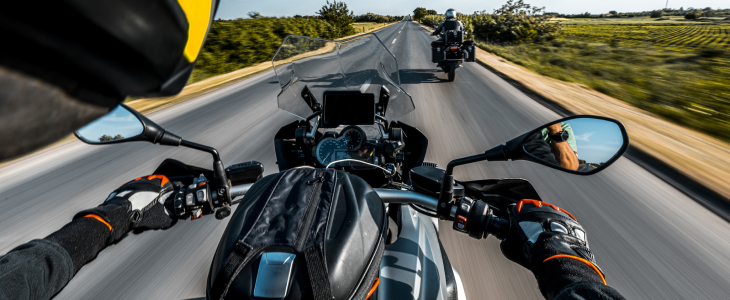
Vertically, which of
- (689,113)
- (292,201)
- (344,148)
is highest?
(292,201)

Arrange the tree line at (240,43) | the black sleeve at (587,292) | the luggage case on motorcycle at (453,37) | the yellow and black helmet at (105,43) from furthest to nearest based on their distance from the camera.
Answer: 1. the tree line at (240,43)
2. the luggage case on motorcycle at (453,37)
3. the black sleeve at (587,292)
4. the yellow and black helmet at (105,43)

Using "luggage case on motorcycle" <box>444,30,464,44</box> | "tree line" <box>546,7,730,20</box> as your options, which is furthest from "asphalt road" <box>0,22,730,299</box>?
"tree line" <box>546,7,730,20</box>

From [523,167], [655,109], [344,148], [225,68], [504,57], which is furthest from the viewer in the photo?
[504,57]

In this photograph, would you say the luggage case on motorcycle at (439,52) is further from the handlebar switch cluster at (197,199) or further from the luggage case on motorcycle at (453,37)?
the handlebar switch cluster at (197,199)

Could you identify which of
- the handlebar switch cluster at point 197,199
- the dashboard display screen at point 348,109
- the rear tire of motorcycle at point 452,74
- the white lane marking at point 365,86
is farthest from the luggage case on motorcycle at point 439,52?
the handlebar switch cluster at point 197,199

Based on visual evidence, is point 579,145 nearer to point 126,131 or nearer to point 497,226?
point 497,226

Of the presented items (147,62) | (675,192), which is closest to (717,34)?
(675,192)

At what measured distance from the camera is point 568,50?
1599 cm

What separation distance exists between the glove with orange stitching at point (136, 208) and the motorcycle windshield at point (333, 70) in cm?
100

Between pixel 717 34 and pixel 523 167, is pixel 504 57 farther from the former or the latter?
pixel 523 167

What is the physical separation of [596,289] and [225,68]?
50.6ft

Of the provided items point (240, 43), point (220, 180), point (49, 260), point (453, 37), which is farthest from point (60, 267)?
point (240, 43)

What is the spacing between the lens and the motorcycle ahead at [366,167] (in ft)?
2.97

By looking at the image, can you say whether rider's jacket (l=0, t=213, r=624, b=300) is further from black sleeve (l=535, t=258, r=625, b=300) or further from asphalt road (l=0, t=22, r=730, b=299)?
asphalt road (l=0, t=22, r=730, b=299)
